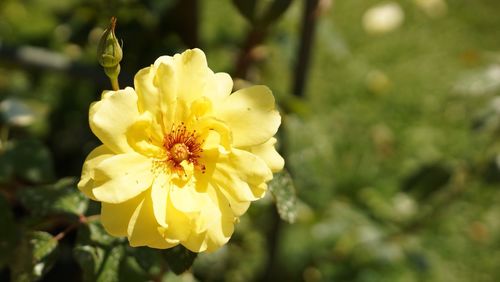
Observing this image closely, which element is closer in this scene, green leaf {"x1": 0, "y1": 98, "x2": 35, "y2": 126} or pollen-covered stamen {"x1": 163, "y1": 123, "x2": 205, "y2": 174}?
pollen-covered stamen {"x1": 163, "y1": 123, "x2": 205, "y2": 174}

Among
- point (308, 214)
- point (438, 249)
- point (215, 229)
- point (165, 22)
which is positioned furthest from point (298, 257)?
point (215, 229)

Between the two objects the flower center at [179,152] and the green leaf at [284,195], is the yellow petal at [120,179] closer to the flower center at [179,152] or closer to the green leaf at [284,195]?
the flower center at [179,152]

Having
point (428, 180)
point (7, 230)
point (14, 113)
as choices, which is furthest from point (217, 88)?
point (428, 180)

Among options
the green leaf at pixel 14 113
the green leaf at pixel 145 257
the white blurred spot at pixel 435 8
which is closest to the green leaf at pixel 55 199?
the green leaf at pixel 145 257

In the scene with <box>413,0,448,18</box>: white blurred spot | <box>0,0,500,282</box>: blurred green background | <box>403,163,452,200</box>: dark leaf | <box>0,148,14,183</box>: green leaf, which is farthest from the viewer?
<box>413,0,448,18</box>: white blurred spot

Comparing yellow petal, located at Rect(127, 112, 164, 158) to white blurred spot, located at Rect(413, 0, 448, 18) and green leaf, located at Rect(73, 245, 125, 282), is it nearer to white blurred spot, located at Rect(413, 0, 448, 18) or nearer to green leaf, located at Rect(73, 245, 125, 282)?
green leaf, located at Rect(73, 245, 125, 282)

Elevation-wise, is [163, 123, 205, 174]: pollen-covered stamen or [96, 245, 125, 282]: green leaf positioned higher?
[163, 123, 205, 174]: pollen-covered stamen

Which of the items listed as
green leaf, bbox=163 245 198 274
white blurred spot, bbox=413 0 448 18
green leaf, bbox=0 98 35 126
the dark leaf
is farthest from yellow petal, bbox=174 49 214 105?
white blurred spot, bbox=413 0 448 18

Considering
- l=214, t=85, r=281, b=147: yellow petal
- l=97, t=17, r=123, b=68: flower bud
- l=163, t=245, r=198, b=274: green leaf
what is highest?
l=97, t=17, r=123, b=68: flower bud
